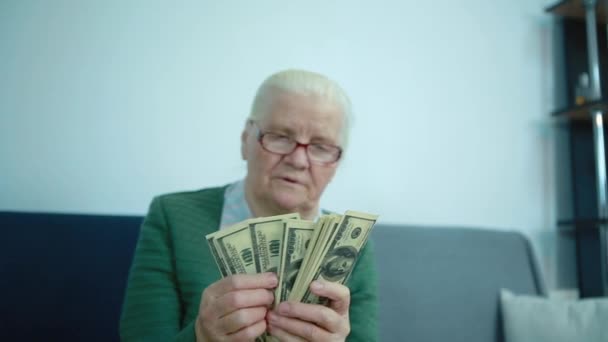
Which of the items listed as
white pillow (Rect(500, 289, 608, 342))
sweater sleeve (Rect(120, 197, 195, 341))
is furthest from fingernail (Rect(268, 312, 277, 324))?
white pillow (Rect(500, 289, 608, 342))

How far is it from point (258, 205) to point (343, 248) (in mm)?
421

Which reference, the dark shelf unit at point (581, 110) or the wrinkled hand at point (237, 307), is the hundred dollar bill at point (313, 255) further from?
the dark shelf unit at point (581, 110)

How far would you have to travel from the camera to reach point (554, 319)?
154cm

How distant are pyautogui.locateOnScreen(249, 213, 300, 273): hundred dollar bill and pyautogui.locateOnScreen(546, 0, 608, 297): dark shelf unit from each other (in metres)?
1.81

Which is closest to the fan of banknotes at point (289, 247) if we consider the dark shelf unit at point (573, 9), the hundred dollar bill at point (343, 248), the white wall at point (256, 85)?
the hundred dollar bill at point (343, 248)

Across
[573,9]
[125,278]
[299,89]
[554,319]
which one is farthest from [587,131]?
[125,278]

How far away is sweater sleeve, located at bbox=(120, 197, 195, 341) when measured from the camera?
3.09 feet

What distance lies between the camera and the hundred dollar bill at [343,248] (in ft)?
2.45

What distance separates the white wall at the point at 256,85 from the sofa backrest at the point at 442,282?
0.74 ft

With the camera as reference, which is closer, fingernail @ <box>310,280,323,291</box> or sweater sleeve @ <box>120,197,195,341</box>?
fingernail @ <box>310,280,323,291</box>

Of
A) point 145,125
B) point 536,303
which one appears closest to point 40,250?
point 145,125

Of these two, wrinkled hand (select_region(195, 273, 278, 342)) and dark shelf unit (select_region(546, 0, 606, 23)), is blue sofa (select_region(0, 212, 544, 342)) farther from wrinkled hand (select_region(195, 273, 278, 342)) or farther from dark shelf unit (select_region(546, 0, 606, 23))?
dark shelf unit (select_region(546, 0, 606, 23))

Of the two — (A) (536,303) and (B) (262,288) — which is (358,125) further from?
(B) (262,288)

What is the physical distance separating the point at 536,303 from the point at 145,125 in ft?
5.13
